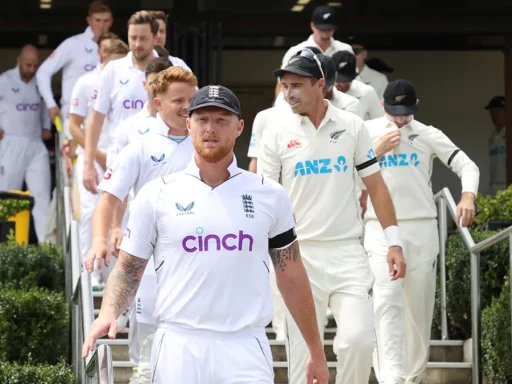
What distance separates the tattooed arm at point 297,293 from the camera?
570 cm

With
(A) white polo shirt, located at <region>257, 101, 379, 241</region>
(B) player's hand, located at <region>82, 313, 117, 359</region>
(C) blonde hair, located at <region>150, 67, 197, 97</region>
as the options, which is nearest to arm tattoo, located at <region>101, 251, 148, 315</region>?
(B) player's hand, located at <region>82, 313, 117, 359</region>

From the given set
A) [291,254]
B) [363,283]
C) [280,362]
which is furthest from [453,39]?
[291,254]

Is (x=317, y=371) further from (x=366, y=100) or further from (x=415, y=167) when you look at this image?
(x=366, y=100)

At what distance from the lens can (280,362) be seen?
8.88m

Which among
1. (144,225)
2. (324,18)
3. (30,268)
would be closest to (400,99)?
(324,18)

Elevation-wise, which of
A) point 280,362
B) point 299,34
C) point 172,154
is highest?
point 299,34

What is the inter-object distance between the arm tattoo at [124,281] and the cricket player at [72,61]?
6.63m

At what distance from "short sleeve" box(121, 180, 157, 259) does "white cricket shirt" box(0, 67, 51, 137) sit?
7700 mm

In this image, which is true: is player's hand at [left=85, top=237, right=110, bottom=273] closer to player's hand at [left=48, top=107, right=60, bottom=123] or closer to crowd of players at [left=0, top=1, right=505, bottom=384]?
crowd of players at [left=0, top=1, right=505, bottom=384]

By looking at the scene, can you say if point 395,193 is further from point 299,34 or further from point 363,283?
point 299,34

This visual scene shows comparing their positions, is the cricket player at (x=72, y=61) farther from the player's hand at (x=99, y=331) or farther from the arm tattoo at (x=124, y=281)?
the player's hand at (x=99, y=331)

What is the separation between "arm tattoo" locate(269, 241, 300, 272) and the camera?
18.7 feet

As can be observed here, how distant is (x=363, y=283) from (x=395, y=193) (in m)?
1.60

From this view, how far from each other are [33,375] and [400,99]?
3090 mm
